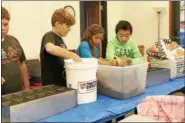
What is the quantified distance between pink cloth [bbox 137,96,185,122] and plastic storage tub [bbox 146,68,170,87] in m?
0.76

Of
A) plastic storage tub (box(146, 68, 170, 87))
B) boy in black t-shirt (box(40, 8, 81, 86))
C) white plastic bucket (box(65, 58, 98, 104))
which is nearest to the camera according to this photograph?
white plastic bucket (box(65, 58, 98, 104))

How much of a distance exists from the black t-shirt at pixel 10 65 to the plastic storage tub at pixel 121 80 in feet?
1.79

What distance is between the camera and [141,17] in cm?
429

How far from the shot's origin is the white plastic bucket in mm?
1383

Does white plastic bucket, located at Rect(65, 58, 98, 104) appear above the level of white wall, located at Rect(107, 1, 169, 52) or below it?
below

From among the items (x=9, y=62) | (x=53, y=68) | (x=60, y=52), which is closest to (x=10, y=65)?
(x=9, y=62)

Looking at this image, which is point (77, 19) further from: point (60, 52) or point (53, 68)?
point (60, 52)

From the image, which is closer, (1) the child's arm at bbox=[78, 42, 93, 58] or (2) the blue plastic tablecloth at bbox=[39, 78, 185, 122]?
(2) the blue plastic tablecloth at bbox=[39, 78, 185, 122]

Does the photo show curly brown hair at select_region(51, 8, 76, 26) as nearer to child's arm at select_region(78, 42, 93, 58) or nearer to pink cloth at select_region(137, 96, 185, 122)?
child's arm at select_region(78, 42, 93, 58)

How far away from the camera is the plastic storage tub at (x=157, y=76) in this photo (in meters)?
1.87

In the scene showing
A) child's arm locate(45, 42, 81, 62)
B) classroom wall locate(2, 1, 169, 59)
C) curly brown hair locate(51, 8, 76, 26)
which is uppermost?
classroom wall locate(2, 1, 169, 59)

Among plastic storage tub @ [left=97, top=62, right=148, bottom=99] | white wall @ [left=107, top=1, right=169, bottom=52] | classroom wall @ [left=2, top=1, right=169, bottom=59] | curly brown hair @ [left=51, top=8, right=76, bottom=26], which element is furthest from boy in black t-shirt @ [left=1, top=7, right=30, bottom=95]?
white wall @ [left=107, top=1, right=169, bottom=52]

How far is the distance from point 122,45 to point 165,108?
99 cm

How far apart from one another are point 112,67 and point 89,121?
43cm
